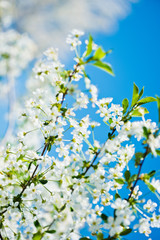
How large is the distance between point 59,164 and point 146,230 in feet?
1.68

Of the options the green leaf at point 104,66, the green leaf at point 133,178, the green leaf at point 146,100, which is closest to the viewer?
the green leaf at point 104,66

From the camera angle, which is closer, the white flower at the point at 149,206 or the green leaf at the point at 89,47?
the green leaf at the point at 89,47

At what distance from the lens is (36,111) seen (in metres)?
1.22

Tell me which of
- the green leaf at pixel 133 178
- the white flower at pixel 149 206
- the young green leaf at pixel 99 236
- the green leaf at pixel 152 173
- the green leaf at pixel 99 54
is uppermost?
the green leaf at pixel 99 54

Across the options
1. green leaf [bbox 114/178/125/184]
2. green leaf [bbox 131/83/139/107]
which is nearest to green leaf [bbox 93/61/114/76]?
green leaf [bbox 131/83/139/107]

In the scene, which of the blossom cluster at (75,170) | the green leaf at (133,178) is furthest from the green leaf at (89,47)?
the green leaf at (133,178)

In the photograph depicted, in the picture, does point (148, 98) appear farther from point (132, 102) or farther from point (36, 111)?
point (36, 111)

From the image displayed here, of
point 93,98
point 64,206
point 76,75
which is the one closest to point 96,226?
point 64,206

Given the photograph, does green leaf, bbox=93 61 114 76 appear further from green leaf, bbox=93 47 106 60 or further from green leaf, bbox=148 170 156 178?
green leaf, bbox=148 170 156 178

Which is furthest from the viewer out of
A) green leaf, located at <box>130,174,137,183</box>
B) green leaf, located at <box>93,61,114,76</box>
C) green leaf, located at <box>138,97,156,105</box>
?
green leaf, located at <box>138,97,156,105</box>

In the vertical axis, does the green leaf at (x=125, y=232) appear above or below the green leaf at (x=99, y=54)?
below

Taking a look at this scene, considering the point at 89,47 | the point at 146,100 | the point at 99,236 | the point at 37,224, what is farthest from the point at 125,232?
the point at 89,47

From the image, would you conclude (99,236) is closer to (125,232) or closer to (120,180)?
(125,232)

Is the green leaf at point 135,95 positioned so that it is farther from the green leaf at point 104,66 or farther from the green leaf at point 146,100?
the green leaf at point 104,66
